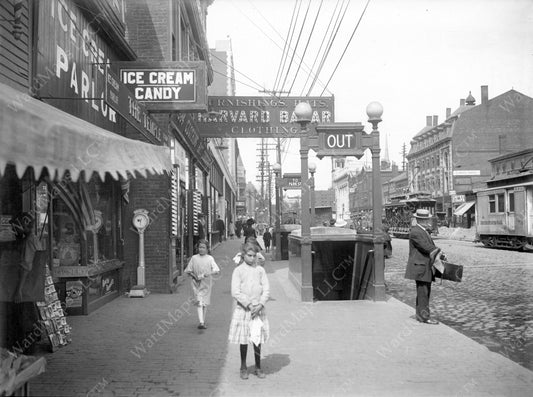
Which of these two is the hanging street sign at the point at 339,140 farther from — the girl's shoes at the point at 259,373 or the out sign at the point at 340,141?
the girl's shoes at the point at 259,373

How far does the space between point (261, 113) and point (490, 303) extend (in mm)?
7410

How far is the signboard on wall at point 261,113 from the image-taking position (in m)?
13.6

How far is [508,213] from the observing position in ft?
72.7


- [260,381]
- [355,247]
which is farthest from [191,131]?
[260,381]

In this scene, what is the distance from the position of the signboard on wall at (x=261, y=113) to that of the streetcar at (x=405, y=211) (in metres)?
19.7

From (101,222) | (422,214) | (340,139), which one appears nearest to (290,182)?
(340,139)

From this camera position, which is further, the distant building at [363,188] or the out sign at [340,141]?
the distant building at [363,188]

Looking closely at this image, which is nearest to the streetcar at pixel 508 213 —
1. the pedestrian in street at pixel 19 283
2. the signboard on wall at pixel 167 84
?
the signboard on wall at pixel 167 84

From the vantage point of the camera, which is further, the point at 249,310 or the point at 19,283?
the point at 19,283

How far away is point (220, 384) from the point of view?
197 inches

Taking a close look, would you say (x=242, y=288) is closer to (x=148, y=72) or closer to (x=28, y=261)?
(x=28, y=261)

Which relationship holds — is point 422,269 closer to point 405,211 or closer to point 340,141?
point 340,141

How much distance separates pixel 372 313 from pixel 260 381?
404 cm

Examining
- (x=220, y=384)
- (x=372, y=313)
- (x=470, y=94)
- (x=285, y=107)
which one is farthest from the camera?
(x=470, y=94)
